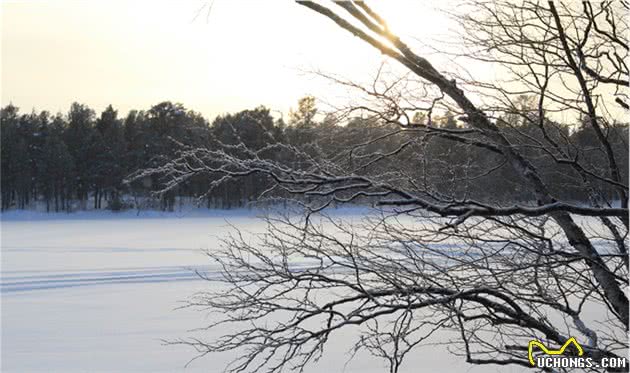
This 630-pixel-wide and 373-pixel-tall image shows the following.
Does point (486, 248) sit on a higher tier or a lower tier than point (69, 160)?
lower

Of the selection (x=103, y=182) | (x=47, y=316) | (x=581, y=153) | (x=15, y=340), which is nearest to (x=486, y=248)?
(x=581, y=153)

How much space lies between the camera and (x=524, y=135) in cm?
364

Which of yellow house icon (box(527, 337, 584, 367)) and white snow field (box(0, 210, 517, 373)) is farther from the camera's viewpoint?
white snow field (box(0, 210, 517, 373))

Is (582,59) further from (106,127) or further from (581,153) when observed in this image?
(106,127)

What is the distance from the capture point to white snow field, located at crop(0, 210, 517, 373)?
803 centimetres

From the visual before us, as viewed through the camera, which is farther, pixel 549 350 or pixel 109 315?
pixel 109 315

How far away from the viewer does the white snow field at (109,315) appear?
8.03 metres

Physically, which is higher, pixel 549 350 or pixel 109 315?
pixel 549 350

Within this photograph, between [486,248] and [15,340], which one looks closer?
[486,248]

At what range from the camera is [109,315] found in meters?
11.2

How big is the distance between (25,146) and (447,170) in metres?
58.2

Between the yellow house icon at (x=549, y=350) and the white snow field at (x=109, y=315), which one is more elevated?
the yellow house icon at (x=549, y=350)

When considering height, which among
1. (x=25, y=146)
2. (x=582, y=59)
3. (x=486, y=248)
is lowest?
(x=486, y=248)

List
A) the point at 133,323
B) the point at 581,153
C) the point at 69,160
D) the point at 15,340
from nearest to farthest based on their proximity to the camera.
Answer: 1. the point at 581,153
2. the point at 15,340
3. the point at 133,323
4. the point at 69,160
